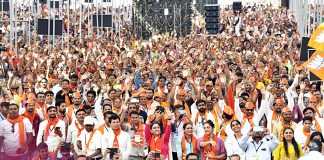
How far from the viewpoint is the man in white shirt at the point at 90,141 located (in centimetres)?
1675

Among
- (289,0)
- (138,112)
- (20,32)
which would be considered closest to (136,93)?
(138,112)

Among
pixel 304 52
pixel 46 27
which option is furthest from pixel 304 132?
pixel 46 27

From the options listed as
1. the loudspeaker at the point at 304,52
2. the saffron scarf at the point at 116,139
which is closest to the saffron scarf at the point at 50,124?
the saffron scarf at the point at 116,139

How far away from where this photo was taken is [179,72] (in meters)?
25.9

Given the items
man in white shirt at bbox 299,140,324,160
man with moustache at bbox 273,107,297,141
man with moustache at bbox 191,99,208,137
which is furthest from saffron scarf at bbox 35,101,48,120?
man in white shirt at bbox 299,140,324,160

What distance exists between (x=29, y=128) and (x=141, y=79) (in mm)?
7306

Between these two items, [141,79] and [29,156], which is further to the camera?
[141,79]

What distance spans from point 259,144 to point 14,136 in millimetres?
3354

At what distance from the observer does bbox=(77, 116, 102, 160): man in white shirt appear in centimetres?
1675

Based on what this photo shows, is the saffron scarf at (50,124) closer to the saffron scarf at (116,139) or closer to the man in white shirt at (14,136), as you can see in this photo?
the man in white shirt at (14,136)

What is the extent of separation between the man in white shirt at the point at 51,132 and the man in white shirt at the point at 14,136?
19 centimetres

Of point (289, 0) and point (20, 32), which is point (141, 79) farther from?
point (289, 0)

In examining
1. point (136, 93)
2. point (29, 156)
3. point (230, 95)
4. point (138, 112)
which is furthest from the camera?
point (230, 95)

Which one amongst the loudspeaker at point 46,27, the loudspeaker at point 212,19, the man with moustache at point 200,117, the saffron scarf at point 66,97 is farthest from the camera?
the loudspeaker at point 212,19
